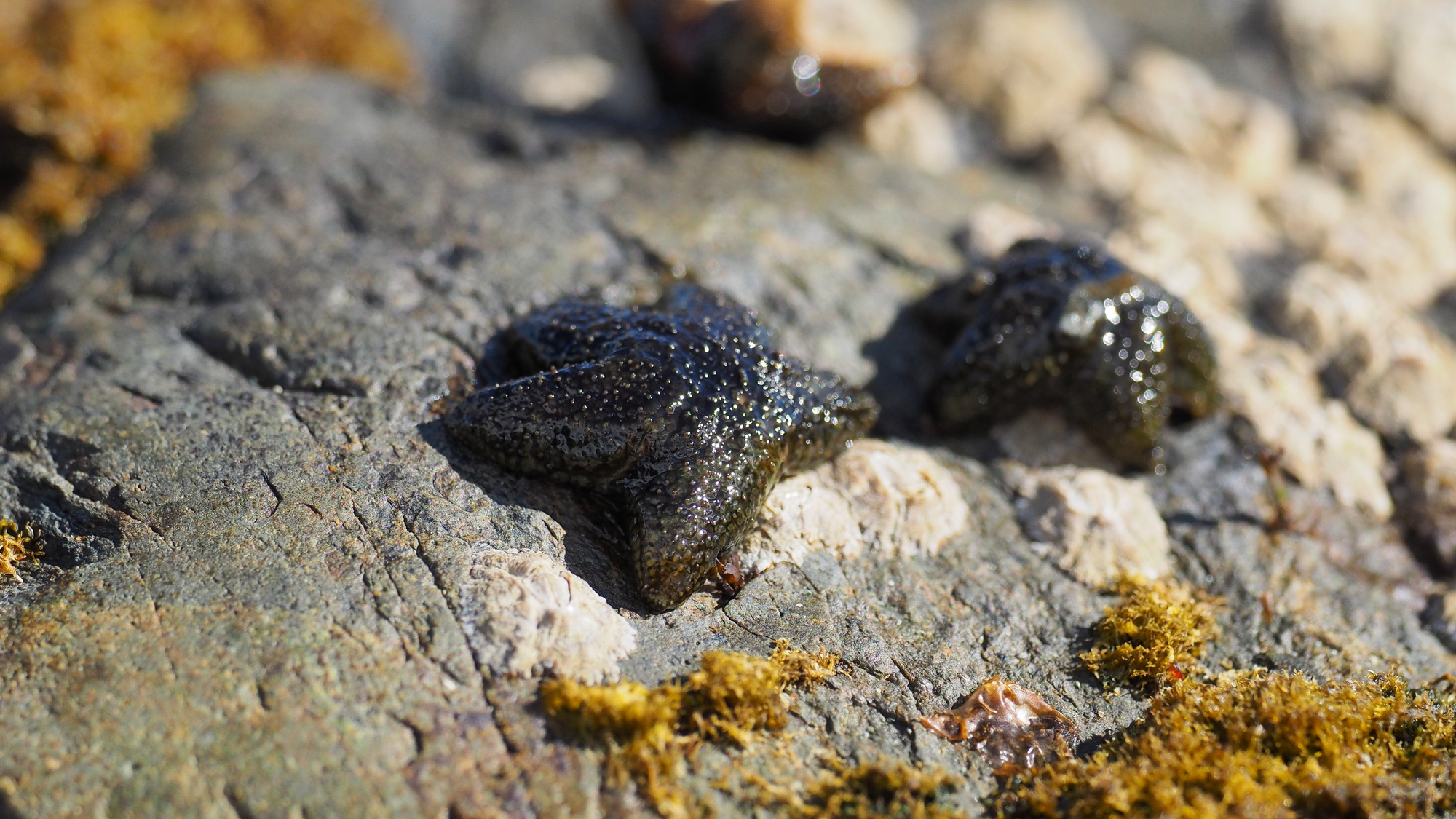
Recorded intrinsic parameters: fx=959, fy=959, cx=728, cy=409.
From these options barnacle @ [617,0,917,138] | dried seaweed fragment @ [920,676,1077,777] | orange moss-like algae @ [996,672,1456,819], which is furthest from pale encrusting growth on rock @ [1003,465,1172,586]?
barnacle @ [617,0,917,138]

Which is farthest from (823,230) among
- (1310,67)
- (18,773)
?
(1310,67)

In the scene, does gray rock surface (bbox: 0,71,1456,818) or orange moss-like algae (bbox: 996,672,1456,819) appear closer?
gray rock surface (bbox: 0,71,1456,818)

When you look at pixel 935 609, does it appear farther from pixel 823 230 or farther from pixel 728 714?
pixel 823 230

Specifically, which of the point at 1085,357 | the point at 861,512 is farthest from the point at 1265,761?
the point at 1085,357

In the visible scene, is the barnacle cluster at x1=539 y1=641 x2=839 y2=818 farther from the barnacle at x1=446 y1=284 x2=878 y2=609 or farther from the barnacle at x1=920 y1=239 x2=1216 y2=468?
the barnacle at x1=920 y1=239 x2=1216 y2=468

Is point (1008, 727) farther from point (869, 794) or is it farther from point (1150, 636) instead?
point (1150, 636)

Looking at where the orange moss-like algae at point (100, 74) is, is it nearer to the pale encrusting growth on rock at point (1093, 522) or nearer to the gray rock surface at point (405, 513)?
the gray rock surface at point (405, 513)
